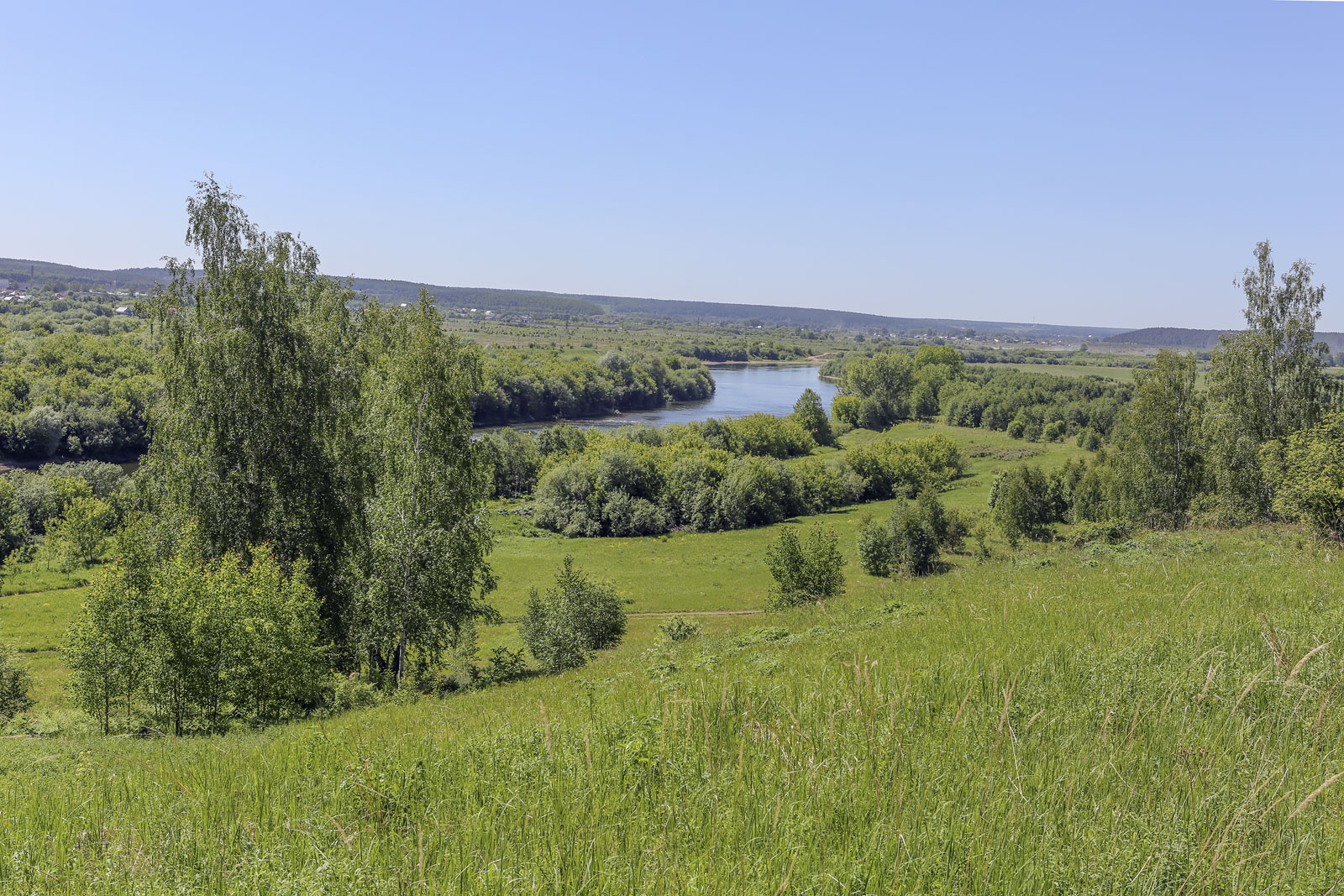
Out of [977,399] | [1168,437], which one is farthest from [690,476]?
[977,399]

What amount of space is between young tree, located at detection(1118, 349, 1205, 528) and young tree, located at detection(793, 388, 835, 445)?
8469 cm

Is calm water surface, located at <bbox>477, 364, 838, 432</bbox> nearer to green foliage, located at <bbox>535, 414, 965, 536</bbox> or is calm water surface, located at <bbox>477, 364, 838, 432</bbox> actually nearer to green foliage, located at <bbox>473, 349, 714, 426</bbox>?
green foliage, located at <bbox>473, 349, 714, 426</bbox>

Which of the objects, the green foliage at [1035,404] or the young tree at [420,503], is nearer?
the young tree at [420,503]

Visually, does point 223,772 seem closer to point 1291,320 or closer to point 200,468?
point 200,468

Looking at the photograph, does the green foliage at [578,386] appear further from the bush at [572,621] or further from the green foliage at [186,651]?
the green foliage at [186,651]

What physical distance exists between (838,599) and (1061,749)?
486 inches

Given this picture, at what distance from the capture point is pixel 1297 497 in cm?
2350

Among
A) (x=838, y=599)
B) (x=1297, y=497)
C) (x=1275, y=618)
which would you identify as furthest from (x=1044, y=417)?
(x=1275, y=618)

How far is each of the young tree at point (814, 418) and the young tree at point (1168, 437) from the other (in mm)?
84694

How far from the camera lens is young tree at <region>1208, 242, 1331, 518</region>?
106ft

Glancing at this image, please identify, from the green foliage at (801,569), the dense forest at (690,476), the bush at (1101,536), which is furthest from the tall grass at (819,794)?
the dense forest at (690,476)

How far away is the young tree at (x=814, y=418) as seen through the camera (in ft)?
407

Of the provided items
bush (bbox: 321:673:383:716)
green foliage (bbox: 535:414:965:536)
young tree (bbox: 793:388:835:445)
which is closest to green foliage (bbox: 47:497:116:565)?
green foliage (bbox: 535:414:965:536)

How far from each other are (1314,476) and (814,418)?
103361mm
